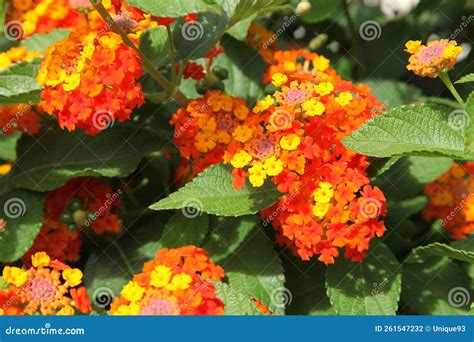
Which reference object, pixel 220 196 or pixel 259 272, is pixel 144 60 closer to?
pixel 220 196

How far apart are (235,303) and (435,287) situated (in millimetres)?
780

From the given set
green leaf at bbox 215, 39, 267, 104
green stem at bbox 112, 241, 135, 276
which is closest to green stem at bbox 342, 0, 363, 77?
green leaf at bbox 215, 39, 267, 104

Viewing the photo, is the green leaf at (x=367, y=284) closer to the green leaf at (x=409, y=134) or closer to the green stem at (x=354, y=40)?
the green leaf at (x=409, y=134)

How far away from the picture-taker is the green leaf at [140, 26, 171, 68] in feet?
7.75

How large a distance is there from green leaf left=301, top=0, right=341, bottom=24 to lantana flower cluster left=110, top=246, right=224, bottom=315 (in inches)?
49.7

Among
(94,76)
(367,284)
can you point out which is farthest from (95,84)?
(367,284)

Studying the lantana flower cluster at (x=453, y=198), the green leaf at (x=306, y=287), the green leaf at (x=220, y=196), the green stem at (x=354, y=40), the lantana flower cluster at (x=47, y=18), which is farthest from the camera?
the green stem at (x=354, y=40)

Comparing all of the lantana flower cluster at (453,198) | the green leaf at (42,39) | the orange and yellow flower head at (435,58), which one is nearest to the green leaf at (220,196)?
the orange and yellow flower head at (435,58)

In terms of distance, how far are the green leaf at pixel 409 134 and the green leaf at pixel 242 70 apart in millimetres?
740

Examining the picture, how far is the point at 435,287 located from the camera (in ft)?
A: 7.89

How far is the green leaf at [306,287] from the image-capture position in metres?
2.33

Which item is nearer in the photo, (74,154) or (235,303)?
(235,303)

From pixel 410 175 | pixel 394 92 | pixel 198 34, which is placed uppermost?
pixel 394 92

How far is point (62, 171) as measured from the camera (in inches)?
94.2
